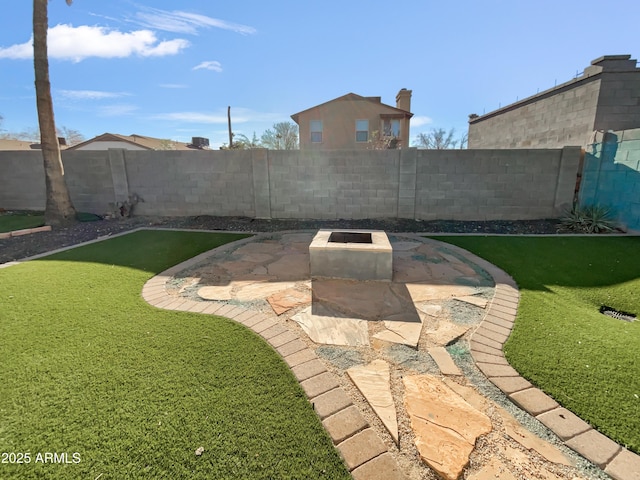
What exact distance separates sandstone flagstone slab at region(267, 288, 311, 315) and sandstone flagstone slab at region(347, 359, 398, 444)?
119cm

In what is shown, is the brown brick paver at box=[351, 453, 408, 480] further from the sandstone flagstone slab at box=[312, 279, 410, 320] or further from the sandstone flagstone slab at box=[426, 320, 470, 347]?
the sandstone flagstone slab at box=[312, 279, 410, 320]

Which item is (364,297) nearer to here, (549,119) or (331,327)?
(331,327)

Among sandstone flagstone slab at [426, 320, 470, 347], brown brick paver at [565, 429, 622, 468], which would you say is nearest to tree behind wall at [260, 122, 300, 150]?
sandstone flagstone slab at [426, 320, 470, 347]

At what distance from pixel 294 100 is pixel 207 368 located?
820 inches

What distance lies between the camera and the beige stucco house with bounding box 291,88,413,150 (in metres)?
18.6

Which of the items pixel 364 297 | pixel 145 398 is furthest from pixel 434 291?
pixel 145 398

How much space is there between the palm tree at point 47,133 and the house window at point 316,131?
13.4 metres

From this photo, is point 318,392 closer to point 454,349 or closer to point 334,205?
point 454,349

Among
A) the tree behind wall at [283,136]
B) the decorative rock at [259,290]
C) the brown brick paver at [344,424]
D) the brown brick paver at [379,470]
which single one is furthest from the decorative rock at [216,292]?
the tree behind wall at [283,136]

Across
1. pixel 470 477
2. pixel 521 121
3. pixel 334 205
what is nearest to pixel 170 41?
pixel 334 205

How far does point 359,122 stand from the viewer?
744 inches

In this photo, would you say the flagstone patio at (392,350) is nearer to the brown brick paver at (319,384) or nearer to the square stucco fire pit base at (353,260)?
the brown brick paver at (319,384)

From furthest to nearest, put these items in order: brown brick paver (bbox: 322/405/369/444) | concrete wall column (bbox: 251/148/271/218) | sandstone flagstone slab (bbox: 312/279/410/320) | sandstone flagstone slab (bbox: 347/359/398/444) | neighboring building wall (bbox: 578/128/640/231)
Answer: concrete wall column (bbox: 251/148/271/218) < neighboring building wall (bbox: 578/128/640/231) < sandstone flagstone slab (bbox: 312/279/410/320) < sandstone flagstone slab (bbox: 347/359/398/444) < brown brick paver (bbox: 322/405/369/444)

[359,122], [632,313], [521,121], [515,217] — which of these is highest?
[359,122]
